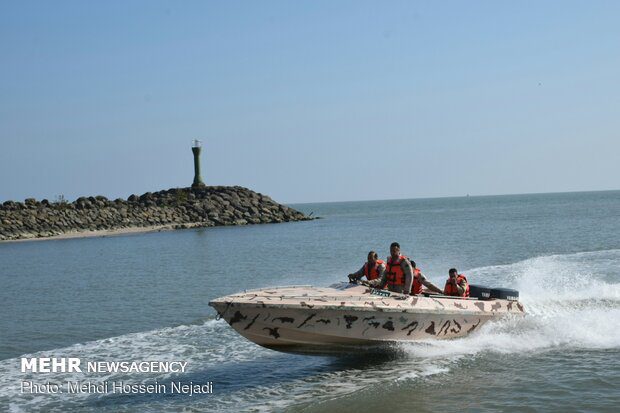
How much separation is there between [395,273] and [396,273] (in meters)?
0.02

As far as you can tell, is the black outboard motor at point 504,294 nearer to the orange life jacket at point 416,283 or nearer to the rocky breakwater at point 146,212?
the orange life jacket at point 416,283

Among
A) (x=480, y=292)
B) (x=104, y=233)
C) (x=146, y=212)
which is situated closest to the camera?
(x=480, y=292)

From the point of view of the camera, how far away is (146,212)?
6694 cm

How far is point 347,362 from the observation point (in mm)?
11812

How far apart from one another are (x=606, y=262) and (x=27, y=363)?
19080 mm

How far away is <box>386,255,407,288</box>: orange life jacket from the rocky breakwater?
159 ft

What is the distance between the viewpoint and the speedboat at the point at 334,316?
10.8m

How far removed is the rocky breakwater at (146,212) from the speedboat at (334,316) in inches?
1902

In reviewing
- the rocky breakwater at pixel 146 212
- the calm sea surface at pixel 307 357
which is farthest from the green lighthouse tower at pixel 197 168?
the calm sea surface at pixel 307 357

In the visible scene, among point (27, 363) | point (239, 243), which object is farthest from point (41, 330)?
point (239, 243)

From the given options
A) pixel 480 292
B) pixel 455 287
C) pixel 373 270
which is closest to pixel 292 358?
pixel 373 270

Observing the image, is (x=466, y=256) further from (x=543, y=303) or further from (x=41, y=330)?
(x=41, y=330)

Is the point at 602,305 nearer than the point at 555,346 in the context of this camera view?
No

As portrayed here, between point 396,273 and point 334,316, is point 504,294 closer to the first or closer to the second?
point 396,273
